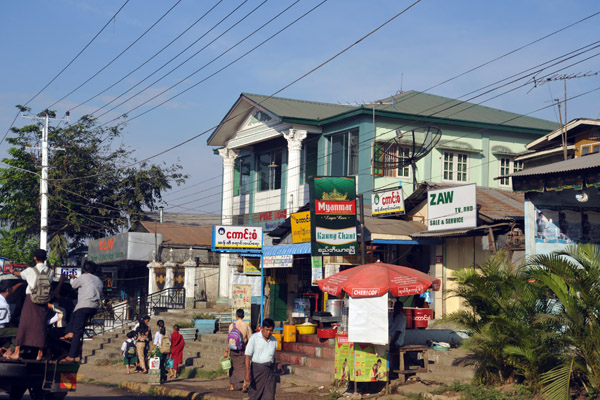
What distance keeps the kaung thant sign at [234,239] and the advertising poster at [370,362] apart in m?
10.6

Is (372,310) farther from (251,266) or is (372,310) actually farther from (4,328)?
(251,266)

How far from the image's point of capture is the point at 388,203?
24.2 m

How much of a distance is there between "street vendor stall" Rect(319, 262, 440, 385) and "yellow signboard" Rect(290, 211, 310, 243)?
701cm

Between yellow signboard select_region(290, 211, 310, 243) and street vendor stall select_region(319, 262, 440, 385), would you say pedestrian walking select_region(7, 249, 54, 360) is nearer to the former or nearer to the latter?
street vendor stall select_region(319, 262, 440, 385)

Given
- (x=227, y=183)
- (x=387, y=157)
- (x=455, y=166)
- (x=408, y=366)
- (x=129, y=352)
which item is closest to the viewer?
(x=408, y=366)

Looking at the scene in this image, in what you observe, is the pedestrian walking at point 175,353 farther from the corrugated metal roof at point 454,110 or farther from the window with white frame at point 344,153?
the corrugated metal roof at point 454,110

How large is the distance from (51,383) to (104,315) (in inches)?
1071

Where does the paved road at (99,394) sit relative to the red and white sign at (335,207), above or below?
below

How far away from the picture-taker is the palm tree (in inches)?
467

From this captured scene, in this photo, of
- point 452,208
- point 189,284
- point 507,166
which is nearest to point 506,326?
point 452,208

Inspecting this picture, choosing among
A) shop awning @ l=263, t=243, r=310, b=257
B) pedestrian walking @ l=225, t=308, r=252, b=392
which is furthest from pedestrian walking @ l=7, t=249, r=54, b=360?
shop awning @ l=263, t=243, r=310, b=257

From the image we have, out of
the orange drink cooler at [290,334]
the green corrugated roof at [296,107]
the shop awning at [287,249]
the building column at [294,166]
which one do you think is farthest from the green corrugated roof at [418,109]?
the orange drink cooler at [290,334]

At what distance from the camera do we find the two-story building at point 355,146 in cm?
3005

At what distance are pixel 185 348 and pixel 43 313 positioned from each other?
14.9m
